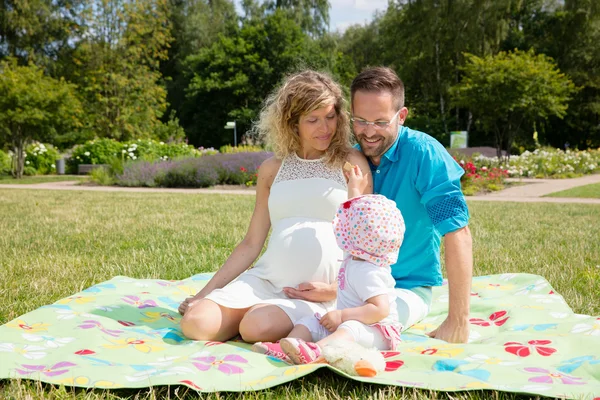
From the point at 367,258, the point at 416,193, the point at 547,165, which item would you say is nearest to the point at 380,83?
the point at 416,193

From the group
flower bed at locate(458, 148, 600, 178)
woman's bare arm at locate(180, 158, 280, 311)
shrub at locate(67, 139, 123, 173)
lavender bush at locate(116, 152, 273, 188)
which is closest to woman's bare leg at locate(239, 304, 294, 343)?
woman's bare arm at locate(180, 158, 280, 311)

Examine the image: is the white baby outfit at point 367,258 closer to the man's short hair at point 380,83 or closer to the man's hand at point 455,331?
the man's hand at point 455,331

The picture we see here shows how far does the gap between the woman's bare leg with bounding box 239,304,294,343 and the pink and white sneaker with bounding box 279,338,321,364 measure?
34cm

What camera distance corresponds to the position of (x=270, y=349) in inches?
101

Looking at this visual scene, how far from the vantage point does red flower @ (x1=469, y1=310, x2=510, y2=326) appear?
3225 mm

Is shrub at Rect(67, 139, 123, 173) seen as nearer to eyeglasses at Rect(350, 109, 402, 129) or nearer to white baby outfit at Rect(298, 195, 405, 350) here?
eyeglasses at Rect(350, 109, 402, 129)

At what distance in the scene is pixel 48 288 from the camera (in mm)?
3910

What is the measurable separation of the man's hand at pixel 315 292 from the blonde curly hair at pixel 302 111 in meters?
0.67

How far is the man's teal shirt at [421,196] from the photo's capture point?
2.80 meters

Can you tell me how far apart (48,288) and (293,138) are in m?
2.06

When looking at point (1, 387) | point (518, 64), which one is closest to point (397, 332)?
point (1, 387)

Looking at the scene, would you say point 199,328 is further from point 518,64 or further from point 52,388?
point 518,64

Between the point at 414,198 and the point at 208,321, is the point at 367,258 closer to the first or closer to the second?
the point at 414,198

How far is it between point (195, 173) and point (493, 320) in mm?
12132
